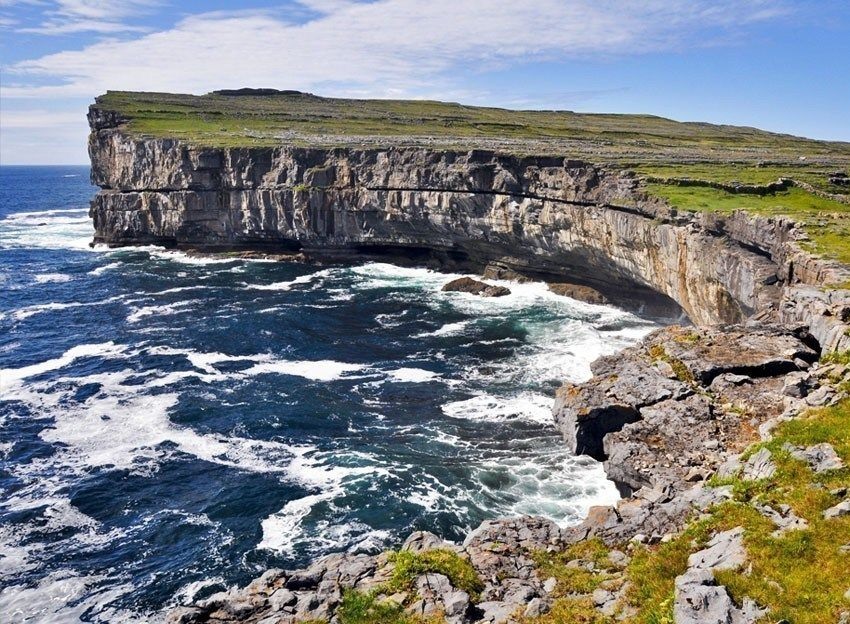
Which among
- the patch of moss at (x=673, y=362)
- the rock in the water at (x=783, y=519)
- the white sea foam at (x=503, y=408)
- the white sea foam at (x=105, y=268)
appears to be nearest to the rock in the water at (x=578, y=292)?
the white sea foam at (x=503, y=408)

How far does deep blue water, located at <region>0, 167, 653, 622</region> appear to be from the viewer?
28.9m

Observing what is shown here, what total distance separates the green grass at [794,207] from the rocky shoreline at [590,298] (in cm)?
143

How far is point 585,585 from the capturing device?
1783cm

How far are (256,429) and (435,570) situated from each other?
23549mm

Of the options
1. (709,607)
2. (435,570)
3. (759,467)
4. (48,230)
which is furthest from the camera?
(48,230)

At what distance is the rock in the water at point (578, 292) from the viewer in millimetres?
66188

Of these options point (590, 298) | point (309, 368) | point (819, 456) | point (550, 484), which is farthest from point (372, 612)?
point (590, 298)

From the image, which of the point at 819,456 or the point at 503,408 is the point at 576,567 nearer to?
the point at 819,456

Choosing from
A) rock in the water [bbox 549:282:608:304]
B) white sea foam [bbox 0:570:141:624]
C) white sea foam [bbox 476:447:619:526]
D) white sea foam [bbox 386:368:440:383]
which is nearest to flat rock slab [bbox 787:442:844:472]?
white sea foam [bbox 476:447:619:526]

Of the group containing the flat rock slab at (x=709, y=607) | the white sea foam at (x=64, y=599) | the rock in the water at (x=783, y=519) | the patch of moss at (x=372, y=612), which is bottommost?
the white sea foam at (x=64, y=599)

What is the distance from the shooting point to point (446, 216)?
75.8 metres

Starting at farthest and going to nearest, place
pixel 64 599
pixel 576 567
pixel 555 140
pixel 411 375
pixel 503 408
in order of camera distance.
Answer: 1. pixel 555 140
2. pixel 411 375
3. pixel 503 408
4. pixel 64 599
5. pixel 576 567

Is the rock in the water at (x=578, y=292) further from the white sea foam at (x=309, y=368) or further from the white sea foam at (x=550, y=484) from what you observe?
the white sea foam at (x=550, y=484)

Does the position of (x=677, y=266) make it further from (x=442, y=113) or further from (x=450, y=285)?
(x=442, y=113)
